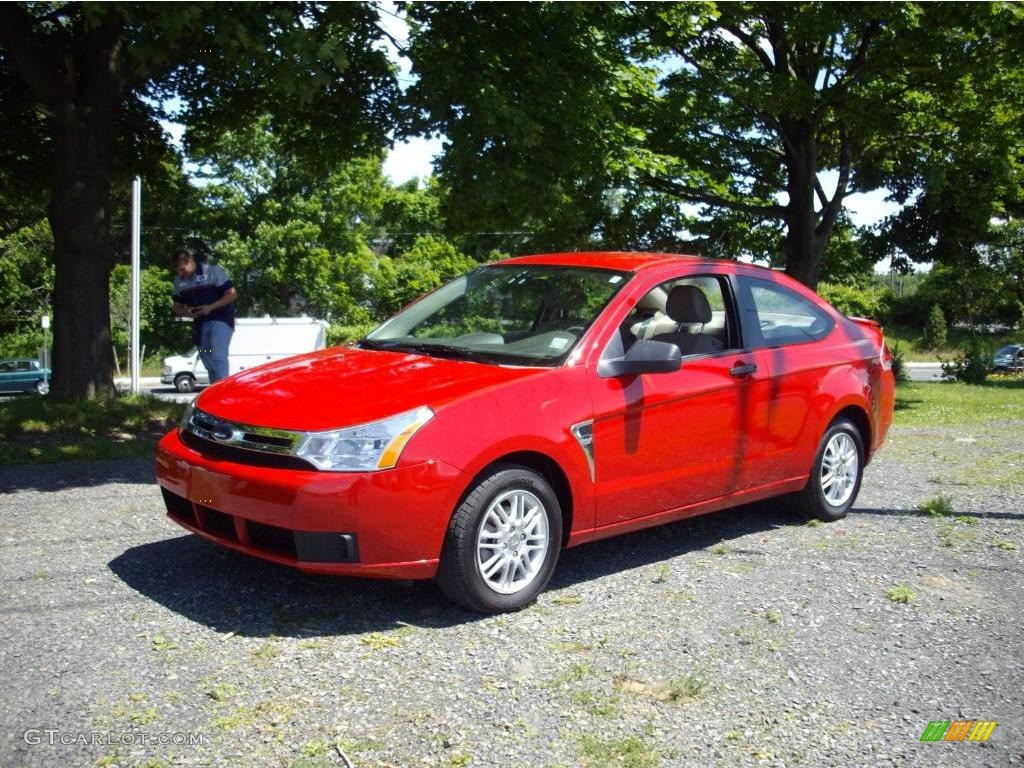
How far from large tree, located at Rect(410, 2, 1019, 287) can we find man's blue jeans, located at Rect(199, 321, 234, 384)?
286cm

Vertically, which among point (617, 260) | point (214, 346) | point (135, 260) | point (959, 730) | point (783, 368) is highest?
point (135, 260)

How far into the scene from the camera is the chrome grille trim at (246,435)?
173 inches

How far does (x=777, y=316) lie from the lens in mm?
6344

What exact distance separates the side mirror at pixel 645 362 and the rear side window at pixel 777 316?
3.49 feet

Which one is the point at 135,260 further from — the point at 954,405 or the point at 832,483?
the point at 832,483

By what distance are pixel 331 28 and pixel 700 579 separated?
8.20 m

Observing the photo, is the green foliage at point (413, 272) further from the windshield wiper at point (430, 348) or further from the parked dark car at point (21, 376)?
the windshield wiper at point (430, 348)

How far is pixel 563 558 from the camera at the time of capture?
5.74 m

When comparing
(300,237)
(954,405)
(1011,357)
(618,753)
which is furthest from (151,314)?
(618,753)

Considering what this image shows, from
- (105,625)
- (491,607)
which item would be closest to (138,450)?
(105,625)

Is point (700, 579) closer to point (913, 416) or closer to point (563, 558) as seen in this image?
point (563, 558)

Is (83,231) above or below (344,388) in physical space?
above

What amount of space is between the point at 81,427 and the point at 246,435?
6.56m

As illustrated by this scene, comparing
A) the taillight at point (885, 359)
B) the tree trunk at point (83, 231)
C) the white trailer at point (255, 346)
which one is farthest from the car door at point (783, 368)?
the white trailer at point (255, 346)
